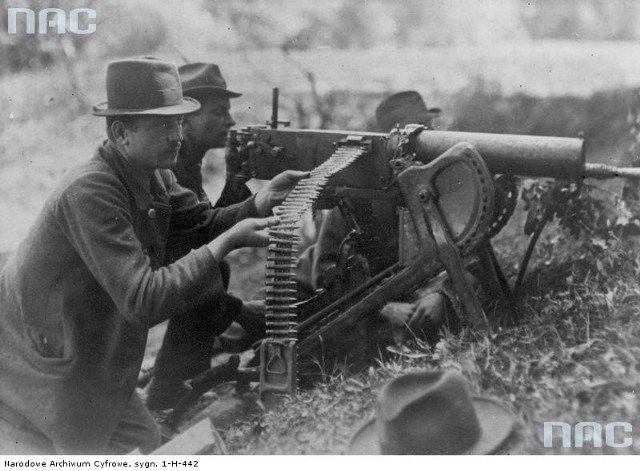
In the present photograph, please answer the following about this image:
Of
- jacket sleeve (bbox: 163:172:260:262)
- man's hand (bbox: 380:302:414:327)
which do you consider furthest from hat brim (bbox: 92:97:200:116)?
man's hand (bbox: 380:302:414:327)

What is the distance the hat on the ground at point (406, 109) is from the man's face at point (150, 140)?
260cm

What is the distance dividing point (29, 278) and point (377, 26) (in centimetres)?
357

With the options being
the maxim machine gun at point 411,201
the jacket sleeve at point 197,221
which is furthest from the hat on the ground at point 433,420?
the jacket sleeve at point 197,221

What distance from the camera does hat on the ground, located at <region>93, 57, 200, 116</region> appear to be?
12.3 ft

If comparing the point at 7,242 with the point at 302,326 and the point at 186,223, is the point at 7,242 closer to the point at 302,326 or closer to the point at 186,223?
the point at 186,223

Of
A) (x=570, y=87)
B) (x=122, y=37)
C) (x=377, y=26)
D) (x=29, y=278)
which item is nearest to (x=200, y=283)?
(x=29, y=278)

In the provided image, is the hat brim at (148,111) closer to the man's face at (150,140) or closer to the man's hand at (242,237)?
the man's face at (150,140)

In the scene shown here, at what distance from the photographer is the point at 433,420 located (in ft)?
10.3

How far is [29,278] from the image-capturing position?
12.3 ft

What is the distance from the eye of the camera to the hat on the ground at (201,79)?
5852mm

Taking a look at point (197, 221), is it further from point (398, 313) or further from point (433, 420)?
point (433, 420)

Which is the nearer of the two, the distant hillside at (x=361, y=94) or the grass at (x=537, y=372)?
the grass at (x=537, y=372)

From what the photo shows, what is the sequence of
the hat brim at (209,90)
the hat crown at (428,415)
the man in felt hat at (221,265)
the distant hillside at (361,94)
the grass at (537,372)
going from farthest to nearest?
the hat brim at (209,90) < the man in felt hat at (221,265) < the distant hillside at (361,94) < the grass at (537,372) < the hat crown at (428,415)

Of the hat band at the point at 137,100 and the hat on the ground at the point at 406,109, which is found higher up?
the hat band at the point at 137,100
